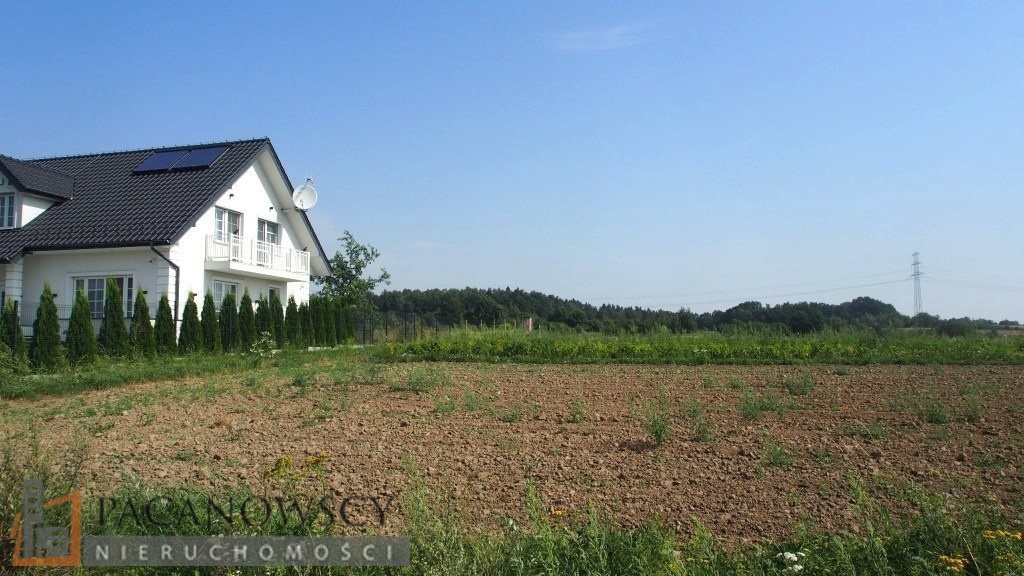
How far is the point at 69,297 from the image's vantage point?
64.6 feet

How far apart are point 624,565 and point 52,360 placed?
1487 centimetres

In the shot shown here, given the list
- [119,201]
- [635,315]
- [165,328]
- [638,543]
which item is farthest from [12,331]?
[635,315]

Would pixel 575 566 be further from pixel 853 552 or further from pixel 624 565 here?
pixel 853 552

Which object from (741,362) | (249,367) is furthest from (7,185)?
(741,362)

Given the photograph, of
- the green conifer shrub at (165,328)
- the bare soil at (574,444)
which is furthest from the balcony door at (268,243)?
the bare soil at (574,444)

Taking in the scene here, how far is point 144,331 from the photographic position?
54.6 feet

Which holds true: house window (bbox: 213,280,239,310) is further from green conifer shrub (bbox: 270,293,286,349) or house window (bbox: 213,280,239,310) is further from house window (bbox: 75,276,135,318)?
house window (bbox: 75,276,135,318)

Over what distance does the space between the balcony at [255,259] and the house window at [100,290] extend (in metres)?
2.09

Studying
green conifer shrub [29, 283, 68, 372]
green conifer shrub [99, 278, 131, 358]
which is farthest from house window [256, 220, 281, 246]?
green conifer shrub [29, 283, 68, 372]

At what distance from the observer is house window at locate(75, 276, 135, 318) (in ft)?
63.1

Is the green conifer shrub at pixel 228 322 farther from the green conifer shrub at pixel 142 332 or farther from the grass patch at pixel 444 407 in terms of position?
the grass patch at pixel 444 407

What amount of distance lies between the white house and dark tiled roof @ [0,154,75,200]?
0.04m

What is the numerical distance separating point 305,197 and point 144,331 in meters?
9.29

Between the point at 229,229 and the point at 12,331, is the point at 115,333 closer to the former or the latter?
the point at 12,331
